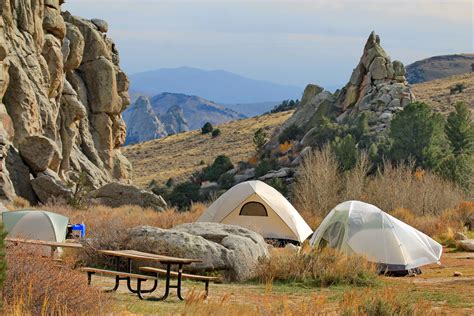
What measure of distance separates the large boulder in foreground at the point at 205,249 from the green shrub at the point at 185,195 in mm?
45941

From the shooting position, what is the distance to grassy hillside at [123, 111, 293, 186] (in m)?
92.0

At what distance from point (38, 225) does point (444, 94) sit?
3089 inches

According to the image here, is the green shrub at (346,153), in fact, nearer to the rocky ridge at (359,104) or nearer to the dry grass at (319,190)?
the rocky ridge at (359,104)

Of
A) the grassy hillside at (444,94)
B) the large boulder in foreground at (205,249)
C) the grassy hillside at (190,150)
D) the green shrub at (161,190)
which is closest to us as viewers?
the large boulder in foreground at (205,249)

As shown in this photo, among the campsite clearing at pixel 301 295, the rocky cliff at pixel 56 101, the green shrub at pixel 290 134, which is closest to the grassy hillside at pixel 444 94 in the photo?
the green shrub at pixel 290 134

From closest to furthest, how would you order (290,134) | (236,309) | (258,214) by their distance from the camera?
1. (236,309)
2. (258,214)
3. (290,134)

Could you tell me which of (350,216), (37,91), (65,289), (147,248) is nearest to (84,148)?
(37,91)

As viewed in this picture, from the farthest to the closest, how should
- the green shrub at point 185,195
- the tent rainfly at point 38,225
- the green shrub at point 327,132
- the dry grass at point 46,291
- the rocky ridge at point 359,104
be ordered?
1. the green shrub at point 185,195
2. the rocky ridge at point 359,104
3. the green shrub at point 327,132
4. the tent rainfly at point 38,225
5. the dry grass at point 46,291

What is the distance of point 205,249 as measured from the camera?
17828 millimetres

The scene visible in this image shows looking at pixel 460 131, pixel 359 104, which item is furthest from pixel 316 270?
pixel 359 104

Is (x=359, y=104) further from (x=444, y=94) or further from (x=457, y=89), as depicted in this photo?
(x=457, y=89)

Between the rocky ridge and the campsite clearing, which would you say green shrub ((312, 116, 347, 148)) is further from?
the campsite clearing

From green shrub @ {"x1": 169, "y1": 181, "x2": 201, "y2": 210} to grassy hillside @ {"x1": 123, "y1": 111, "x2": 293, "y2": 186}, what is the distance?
17.3m

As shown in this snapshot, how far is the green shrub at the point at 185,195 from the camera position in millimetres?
65500
